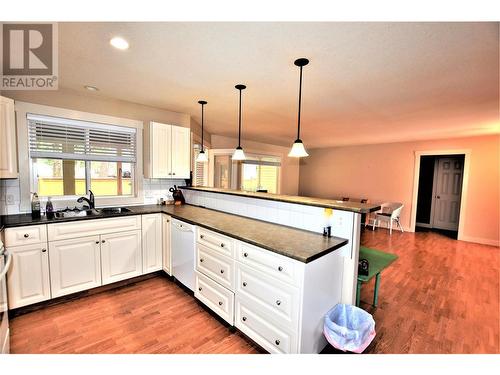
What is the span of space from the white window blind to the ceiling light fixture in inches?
65.5

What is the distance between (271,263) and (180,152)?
8.12ft

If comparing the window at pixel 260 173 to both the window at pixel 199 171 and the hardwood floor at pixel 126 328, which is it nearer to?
the window at pixel 199 171

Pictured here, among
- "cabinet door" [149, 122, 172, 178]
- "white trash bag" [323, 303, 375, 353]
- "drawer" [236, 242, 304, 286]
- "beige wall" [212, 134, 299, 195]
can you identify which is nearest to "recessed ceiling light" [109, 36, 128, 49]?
"cabinet door" [149, 122, 172, 178]

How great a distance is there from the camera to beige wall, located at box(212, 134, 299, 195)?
6.21 meters

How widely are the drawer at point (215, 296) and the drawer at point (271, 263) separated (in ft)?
1.39

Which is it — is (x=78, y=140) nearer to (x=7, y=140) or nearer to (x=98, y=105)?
(x=98, y=105)

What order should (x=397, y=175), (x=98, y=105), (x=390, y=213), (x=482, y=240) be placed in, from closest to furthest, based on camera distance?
(x=98, y=105)
(x=482, y=240)
(x=390, y=213)
(x=397, y=175)

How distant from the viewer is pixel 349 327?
1.88 metres

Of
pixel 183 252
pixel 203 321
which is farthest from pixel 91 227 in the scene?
pixel 203 321

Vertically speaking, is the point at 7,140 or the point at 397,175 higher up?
the point at 7,140

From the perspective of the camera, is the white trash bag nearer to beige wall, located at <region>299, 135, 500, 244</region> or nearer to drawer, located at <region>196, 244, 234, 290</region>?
drawer, located at <region>196, 244, 234, 290</region>
